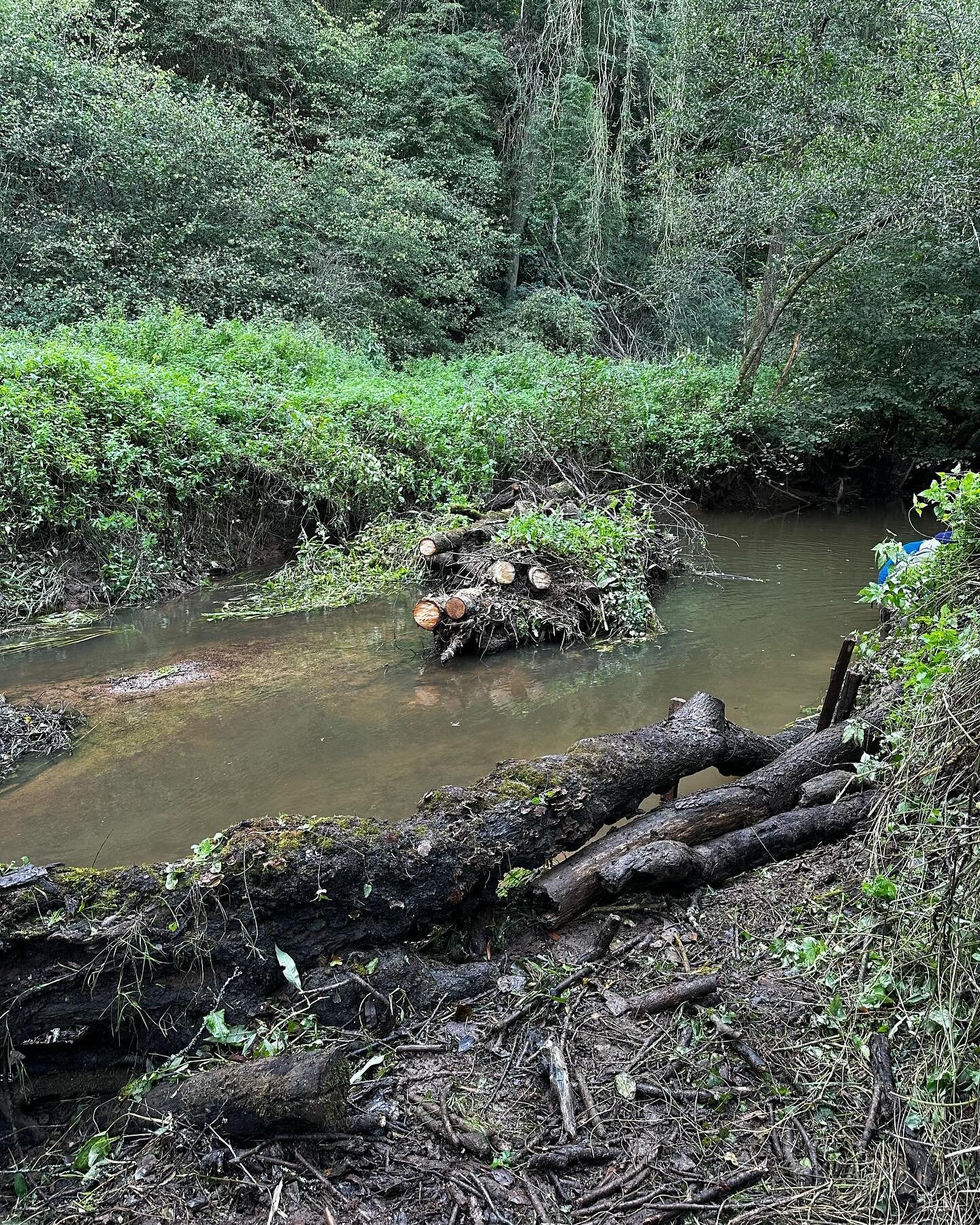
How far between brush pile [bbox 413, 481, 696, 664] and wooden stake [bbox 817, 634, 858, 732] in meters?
3.41

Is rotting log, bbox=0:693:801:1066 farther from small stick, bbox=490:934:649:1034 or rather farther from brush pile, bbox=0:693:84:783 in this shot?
brush pile, bbox=0:693:84:783

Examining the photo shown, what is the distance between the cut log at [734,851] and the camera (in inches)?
141

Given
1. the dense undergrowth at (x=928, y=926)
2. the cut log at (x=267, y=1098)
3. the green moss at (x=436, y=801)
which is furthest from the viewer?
the green moss at (x=436, y=801)

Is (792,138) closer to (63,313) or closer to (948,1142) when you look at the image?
(63,313)

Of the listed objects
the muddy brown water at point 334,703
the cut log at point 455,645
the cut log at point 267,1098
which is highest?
the cut log at point 267,1098

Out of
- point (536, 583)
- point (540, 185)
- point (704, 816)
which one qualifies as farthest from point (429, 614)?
point (540, 185)

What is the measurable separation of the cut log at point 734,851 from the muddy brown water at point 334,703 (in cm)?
104

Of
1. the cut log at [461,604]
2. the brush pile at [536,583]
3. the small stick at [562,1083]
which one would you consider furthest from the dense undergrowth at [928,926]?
the brush pile at [536,583]

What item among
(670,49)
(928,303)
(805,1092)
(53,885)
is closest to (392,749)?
(53,885)

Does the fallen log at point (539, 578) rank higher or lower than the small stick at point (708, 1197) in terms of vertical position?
higher

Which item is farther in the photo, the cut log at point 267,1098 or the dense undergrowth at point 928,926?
the cut log at point 267,1098

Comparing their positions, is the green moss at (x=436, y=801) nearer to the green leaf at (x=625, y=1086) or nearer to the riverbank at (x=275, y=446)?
the green leaf at (x=625, y=1086)

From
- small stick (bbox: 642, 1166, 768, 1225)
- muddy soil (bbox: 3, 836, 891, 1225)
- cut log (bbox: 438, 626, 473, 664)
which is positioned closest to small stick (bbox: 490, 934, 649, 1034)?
muddy soil (bbox: 3, 836, 891, 1225)

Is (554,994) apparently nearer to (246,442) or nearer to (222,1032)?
(222,1032)
